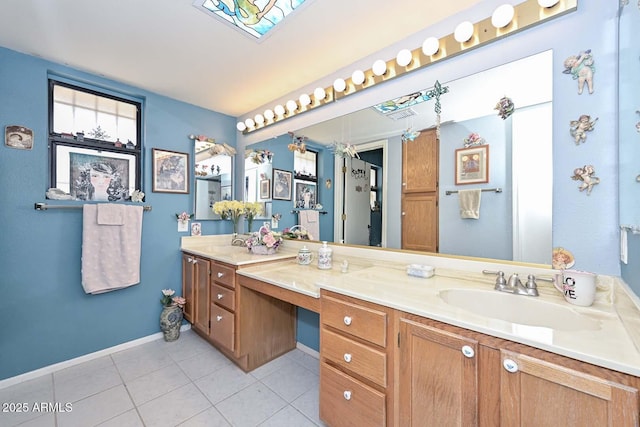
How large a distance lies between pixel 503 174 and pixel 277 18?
1520 millimetres

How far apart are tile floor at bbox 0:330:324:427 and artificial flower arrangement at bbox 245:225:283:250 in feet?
3.12

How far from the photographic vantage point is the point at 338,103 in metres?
1.98

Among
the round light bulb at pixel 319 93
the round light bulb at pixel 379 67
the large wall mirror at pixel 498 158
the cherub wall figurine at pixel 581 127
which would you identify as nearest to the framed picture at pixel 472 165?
the large wall mirror at pixel 498 158

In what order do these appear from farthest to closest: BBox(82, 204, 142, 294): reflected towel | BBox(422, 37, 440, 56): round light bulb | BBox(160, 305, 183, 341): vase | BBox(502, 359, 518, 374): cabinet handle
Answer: BBox(160, 305, 183, 341): vase, BBox(82, 204, 142, 294): reflected towel, BBox(422, 37, 440, 56): round light bulb, BBox(502, 359, 518, 374): cabinet handle

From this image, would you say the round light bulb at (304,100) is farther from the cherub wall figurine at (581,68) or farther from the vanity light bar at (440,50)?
the cherub wall figurine at (581,68)

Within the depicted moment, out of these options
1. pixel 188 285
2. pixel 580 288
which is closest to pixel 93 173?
pixel 188 285

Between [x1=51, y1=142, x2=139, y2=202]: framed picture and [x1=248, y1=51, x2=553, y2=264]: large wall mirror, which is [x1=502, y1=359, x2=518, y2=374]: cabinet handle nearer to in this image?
[x1=248, y1=51, x2=553, y2=264]: large wall mirror

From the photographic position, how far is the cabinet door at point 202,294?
2191 mm

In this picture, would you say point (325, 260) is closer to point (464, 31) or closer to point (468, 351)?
point (468, 351)

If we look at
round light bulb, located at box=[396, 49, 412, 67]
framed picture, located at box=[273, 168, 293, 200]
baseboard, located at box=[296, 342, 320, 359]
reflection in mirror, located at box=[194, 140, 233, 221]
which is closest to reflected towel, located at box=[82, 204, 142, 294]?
reflection in mirror, located at box=[194, 140, 233, 221]

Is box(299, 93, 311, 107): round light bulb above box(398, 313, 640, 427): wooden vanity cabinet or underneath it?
above

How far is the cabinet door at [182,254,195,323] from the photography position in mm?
2395

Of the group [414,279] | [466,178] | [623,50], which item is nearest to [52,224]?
[414,279]

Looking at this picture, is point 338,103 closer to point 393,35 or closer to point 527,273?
point 393,35
